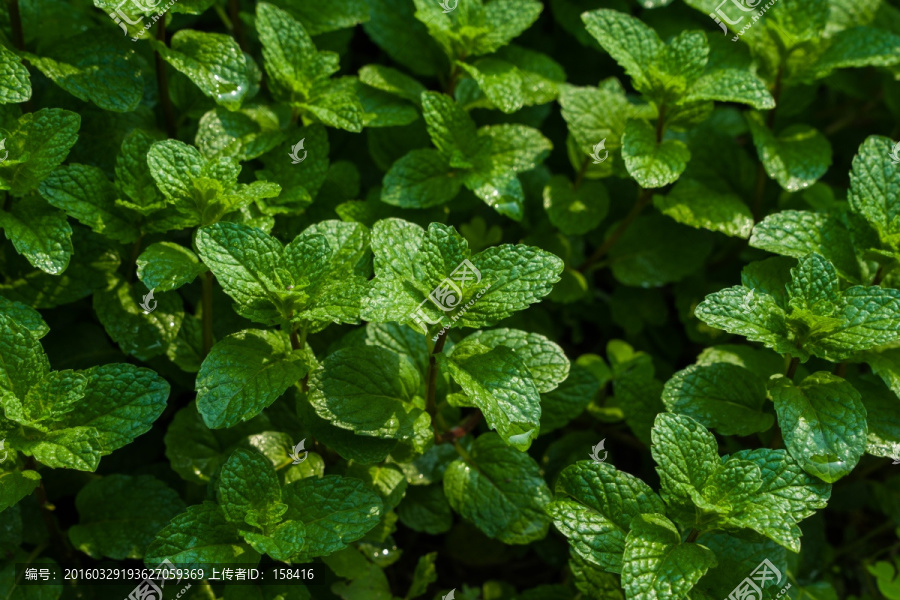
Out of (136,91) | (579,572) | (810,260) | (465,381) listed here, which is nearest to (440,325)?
(465,381)

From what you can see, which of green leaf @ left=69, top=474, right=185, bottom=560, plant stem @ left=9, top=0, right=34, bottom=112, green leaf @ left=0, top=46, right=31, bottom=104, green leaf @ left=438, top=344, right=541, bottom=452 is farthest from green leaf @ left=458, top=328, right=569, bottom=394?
plant stem @ left=9, top=0, right=34, bottom=112

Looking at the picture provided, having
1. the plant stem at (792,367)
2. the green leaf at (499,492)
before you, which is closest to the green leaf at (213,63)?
the green leaf at (499,492)

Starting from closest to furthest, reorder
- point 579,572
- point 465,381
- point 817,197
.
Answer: point 465,381 → point 579,572 → point 817,197

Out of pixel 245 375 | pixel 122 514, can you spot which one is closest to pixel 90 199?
pixel 245 375

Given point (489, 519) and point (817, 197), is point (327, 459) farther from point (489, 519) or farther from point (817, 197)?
point (817, 197)

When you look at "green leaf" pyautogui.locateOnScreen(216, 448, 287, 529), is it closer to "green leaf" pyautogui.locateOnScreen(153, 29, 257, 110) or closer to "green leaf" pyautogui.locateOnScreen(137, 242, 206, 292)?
"green leaf" pyautogui.locateOnScreen(137, 242, 206, 292)

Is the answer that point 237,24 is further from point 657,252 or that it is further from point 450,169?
point 657,252
